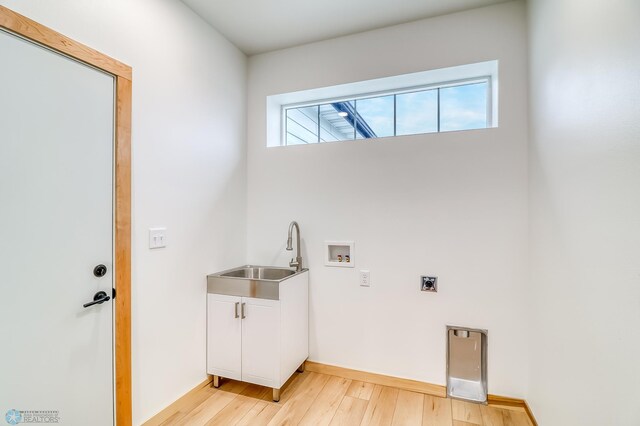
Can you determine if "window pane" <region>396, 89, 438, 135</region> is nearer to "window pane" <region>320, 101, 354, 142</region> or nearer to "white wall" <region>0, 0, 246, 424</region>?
"window pane" <region>320, 101, 354, 142</region>

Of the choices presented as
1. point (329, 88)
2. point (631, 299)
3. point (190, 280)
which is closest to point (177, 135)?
point (190, 280)

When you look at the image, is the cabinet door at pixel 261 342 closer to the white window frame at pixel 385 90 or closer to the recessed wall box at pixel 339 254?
the recessed wall box at pixel 339 254

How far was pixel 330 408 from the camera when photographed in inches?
81.5

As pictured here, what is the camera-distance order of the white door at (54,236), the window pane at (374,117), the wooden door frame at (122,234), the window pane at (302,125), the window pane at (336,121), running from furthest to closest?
the window pane at (302,125) < the window pane at (336,121) < the window pane at (374,117) < the wooden door frame at (122,234) < the white door at (54,236)

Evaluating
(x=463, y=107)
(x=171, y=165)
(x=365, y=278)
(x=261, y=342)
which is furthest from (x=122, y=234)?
(x=463, y=107)

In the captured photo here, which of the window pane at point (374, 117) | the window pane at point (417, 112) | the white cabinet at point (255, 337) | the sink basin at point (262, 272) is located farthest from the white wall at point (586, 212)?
the sink basin at point (262, 272)

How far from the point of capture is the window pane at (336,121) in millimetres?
2742

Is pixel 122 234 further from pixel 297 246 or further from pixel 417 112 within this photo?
pixel 417 112

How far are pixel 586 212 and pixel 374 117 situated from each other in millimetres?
1769

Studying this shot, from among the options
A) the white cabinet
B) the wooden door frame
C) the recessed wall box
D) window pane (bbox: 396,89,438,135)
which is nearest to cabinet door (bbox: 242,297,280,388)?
the white cabinet

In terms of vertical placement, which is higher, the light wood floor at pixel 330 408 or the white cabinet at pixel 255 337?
the white cabinet at pixel 255 337

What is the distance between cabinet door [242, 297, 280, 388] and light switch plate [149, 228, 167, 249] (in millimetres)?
703

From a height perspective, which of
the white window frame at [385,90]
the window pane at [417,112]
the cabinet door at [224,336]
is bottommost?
the cabinet door at [224,336]

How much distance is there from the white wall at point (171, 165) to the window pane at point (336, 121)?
34.2 inches
